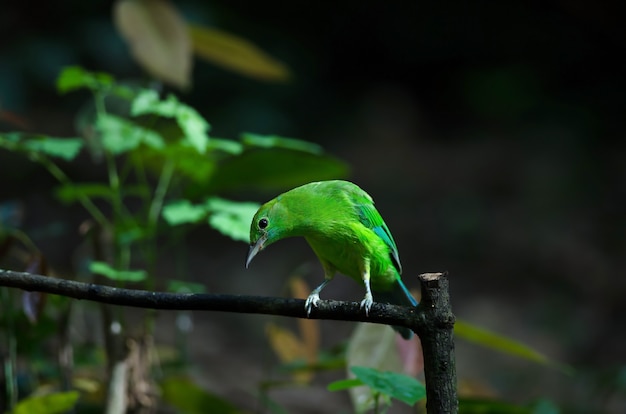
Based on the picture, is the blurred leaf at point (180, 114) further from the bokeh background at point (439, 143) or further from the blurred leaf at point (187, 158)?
the bokeh background at point (439, 143)

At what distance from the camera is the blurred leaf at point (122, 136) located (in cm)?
175

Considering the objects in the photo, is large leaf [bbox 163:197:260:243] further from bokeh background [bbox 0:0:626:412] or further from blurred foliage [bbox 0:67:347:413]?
bokeh background [bbox 0:0:626:412]

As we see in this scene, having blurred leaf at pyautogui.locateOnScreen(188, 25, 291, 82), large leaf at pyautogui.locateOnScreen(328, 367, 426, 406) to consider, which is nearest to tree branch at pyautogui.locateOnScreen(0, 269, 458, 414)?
large leaf at pyautogui.locateOnScreen(328, 367, 426, 406)

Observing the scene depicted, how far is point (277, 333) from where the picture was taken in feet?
7.32

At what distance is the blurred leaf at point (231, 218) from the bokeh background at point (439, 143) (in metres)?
1.82

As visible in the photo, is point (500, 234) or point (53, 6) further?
point (53, 6)

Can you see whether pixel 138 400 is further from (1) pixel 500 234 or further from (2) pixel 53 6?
(2) pixel 53 6

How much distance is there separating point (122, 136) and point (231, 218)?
0.34 m

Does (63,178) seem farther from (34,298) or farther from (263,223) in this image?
(263,223)

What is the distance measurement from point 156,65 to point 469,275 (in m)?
2.77

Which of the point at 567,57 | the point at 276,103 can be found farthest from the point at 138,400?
the point at 567,57

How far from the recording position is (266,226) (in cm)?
119

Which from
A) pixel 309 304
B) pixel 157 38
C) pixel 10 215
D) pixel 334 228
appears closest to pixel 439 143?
pixel 157 38

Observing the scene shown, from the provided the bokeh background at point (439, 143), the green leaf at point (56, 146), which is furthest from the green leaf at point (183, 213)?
the bokeh background at point (439, 143)
